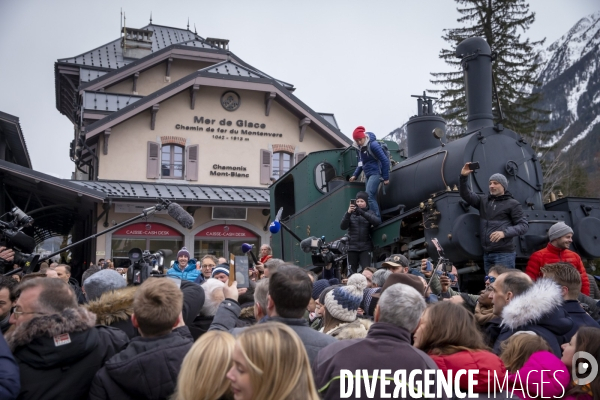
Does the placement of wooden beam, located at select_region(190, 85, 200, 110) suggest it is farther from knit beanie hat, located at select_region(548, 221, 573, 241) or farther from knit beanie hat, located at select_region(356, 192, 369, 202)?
knit beanie hat, located at select_region(548, 221, 573, 241)

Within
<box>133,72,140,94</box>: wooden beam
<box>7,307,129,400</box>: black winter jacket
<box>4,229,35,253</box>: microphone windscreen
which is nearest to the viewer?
<box>7,307,129,400</box>: black winter jacket

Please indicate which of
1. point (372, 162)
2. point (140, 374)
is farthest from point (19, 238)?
point (372, 162)

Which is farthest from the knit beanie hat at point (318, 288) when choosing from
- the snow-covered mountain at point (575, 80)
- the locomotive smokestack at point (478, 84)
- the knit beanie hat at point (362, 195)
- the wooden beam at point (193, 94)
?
the snow-covered mountain at point (575, 80)

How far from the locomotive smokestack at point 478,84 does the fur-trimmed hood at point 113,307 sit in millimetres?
5845

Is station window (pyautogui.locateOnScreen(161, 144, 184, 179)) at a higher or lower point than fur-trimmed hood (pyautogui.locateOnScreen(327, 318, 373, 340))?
higher

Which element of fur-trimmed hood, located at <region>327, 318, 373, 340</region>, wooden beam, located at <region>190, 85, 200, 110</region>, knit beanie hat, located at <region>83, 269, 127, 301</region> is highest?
wooden beam, located at <region>190, 85, 200, 110</region>

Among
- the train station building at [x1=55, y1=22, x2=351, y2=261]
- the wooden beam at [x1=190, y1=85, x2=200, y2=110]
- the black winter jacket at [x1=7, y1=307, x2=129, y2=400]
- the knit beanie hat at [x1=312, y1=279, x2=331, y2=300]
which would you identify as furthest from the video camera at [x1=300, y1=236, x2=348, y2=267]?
the wooden beam at [x1=190, y1=85, x2=200, y2=110]

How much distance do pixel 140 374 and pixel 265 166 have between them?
17.5m

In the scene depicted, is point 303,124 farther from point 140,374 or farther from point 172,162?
point 140,374

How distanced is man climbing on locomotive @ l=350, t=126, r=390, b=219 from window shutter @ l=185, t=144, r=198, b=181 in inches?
454

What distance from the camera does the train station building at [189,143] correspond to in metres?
17.8

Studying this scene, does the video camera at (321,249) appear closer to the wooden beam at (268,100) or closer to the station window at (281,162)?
the station window at (281,162)

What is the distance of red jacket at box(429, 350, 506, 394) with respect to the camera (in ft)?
9.04

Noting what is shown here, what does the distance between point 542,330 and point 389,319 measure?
53.5 inches
